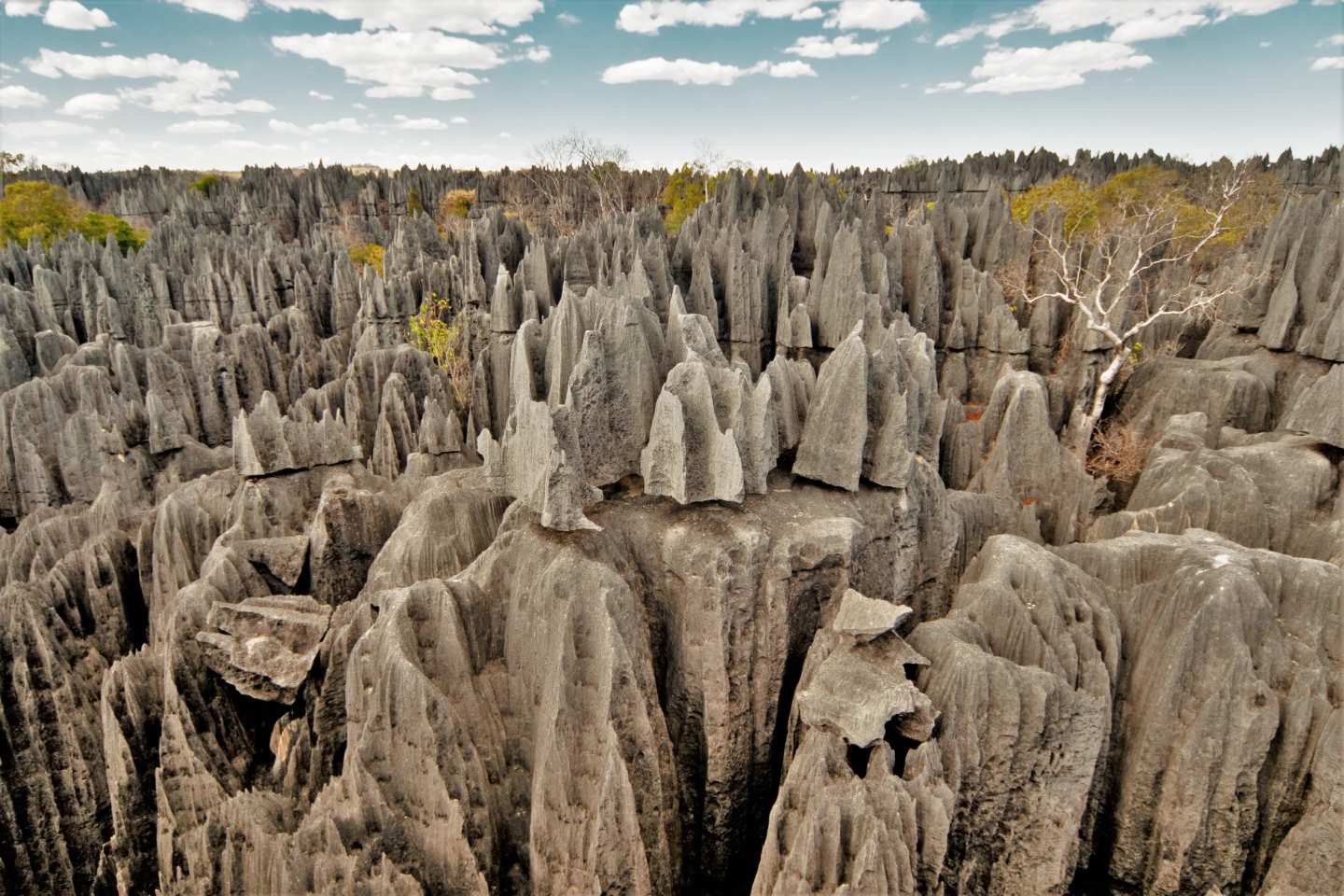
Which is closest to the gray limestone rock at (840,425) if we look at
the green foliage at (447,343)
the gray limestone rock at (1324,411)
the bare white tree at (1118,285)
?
the gray limestone rock at (1324,411)

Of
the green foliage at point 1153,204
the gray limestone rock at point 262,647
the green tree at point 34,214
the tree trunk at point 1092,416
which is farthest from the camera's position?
the green tree at point 34,214

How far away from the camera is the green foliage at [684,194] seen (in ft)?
185

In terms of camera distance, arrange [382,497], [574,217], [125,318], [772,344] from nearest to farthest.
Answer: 1. [382,497]
2. [772,344]
3. [125,318]
4. [574,217]

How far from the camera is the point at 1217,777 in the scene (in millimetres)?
10305

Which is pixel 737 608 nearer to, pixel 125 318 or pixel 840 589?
pixel 840 589

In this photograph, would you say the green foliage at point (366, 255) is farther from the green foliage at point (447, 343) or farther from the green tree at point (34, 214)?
the green foliage at point (447, 343)

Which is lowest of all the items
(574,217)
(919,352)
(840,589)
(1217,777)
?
(1217,777)

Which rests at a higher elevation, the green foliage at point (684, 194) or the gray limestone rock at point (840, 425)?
the green foliage at point (684, 194)

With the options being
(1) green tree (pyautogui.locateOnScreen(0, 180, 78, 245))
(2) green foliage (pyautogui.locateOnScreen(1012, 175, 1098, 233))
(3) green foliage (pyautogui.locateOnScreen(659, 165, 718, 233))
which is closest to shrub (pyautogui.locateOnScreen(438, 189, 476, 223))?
(3) green foliage (pyautogui.locateOnScreen(659, 165, 718, 233))

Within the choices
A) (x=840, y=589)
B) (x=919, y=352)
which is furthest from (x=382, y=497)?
(x=919, y=352)

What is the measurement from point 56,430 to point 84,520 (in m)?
8.16

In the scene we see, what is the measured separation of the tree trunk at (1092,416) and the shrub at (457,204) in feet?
214

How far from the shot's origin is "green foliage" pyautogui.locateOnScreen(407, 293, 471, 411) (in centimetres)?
2598

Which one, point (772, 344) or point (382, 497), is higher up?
point (772, 344)
